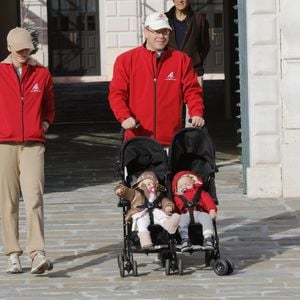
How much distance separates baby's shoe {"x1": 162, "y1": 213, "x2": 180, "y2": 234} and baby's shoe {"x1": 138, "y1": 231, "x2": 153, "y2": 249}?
0.44 ft

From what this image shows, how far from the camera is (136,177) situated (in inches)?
402

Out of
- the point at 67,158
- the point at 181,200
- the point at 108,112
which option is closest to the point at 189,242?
the point at 181,200

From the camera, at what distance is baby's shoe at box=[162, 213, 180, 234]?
989 cm

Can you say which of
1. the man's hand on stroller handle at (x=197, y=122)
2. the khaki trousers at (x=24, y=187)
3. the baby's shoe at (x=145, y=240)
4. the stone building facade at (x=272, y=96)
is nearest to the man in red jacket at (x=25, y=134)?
the khaki trousers at (x=24, y=187)

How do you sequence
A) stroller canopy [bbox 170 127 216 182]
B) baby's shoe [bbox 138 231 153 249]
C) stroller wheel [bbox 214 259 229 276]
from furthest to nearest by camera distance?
stroller canopy [bbox 170 127 216 182] < stroller wheel [bbox 214 259 229 276] < baby's shoe [bbox 138 231 153 249]

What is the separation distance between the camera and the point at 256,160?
13.6 meters

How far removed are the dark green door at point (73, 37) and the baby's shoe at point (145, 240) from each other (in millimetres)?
28054

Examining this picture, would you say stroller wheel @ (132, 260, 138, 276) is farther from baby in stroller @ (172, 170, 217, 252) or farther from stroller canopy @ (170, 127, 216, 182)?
stroller canopy @ (170, 127, 216, 182)

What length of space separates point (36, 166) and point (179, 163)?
1057 millimetres

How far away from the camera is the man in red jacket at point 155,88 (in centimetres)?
1030

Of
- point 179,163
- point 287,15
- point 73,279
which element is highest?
point 287,15

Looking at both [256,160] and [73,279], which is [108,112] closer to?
[256,160]

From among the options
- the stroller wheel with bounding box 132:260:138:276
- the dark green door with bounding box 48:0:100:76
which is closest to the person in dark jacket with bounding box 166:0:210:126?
the stroller wheel with bounding box 132:260:138:276

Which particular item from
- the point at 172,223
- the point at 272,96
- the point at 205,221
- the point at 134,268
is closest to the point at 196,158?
the point at 205,221
